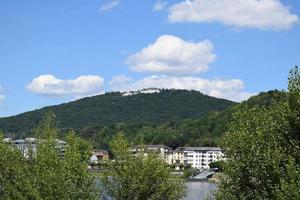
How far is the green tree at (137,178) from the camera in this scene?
117ft

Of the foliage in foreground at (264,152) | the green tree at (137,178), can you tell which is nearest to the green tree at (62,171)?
the green tree at (137,178)

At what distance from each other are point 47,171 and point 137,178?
7356 mm

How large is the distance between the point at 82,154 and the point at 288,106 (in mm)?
15258

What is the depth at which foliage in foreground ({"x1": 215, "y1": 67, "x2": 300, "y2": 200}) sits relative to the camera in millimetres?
25281

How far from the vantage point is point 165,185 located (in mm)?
36688

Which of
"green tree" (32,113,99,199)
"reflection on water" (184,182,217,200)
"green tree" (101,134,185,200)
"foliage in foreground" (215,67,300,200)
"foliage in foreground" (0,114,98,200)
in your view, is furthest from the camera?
"reflection on water" (184,182,217,200)

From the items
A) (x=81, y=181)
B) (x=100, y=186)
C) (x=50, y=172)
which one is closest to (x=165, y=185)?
(x=100, y=186)

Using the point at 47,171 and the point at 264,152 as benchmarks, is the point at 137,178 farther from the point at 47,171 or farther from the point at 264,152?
the point at 264,152

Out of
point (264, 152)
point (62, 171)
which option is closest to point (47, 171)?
point (62, 171)

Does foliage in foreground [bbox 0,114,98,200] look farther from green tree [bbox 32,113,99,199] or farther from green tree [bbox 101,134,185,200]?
green tree [bbox 101,134,185,200]

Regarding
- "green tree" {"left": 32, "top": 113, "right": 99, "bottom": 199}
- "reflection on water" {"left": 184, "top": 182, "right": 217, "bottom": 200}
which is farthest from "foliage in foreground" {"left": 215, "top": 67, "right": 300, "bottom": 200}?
"reflection on water" {"left": 184, "top": 182, "right": 217, "bottom": 200}

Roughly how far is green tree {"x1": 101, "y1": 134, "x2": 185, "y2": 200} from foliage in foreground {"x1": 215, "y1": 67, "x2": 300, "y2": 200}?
8.12 m

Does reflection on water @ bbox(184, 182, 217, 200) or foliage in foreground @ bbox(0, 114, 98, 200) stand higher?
foliage in foreground @ bbox(0, 114, 98, 200)

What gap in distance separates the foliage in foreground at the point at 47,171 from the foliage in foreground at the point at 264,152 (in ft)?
26.1
